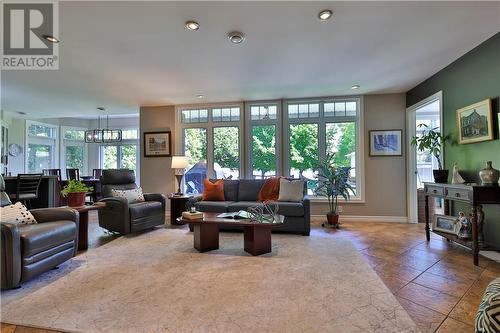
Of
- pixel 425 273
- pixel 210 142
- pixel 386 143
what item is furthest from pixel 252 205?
pixel 386 143

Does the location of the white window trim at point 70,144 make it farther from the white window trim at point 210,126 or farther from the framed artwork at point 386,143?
the framed artwork at point 386,143

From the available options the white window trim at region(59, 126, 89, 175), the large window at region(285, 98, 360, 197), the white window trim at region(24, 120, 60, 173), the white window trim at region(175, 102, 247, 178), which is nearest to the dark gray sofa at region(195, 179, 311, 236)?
the white window trim at region(175, 102, 247, 178)

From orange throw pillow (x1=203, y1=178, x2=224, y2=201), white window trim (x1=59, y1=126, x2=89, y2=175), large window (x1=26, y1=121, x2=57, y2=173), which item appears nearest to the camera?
orange throw pillow (x1=203, y1=178, x2=224, y2=201)

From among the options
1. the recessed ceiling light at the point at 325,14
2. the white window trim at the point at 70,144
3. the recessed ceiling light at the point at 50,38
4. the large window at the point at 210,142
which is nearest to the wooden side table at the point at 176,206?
the large window at the point at 210,142

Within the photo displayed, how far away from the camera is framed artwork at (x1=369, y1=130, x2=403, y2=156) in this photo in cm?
509

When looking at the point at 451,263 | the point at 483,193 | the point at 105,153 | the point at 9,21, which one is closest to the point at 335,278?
the point at 451,263

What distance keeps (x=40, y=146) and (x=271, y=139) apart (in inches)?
305

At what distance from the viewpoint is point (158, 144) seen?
20.0ft

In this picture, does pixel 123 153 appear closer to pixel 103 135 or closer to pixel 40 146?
pixel 103 135

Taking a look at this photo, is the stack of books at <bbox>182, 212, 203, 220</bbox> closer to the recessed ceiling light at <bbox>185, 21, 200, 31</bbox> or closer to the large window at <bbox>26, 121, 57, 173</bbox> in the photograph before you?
the recessed ceiling light at <bbox>185, 21, 200, 31</bbox>

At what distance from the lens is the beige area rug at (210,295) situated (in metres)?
1.76

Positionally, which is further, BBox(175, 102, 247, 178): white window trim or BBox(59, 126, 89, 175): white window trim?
BBox(59, 126, 89, 175): white window trim

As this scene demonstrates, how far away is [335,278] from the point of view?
2459 mm

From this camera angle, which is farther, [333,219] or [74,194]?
[333,219]
